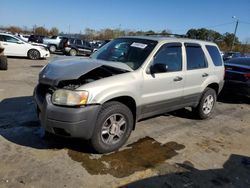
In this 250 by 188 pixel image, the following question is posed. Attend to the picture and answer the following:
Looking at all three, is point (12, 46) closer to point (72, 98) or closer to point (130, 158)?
point (72, 98)

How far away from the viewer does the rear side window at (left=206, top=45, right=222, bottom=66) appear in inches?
280

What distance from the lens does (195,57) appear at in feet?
21.5

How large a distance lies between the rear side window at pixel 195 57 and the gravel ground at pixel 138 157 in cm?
126

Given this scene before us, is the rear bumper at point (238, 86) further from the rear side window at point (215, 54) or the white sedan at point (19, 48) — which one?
the white sedan at point (19, 48)

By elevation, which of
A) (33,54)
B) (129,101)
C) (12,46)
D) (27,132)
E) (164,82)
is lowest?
(33,54)

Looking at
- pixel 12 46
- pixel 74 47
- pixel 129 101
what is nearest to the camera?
pixel 129 101

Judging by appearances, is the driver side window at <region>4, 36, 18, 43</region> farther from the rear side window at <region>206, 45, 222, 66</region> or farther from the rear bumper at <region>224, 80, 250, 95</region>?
the rear side window at <region>206, 45, 222, 66</region>

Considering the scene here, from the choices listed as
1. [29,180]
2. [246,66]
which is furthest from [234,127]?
[29,180]

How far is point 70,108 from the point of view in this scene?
14.1ft

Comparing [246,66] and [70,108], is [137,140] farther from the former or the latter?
[246,66]

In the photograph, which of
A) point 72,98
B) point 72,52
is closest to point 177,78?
point 72,98

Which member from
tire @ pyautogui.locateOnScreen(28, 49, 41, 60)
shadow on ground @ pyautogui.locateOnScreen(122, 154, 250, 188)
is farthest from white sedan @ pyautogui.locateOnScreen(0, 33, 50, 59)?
shadow on ground @ pyautogui.locateOnScreen(122, 154, 250, 188)

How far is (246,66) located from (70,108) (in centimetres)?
706

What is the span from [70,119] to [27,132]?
1.57 meters
